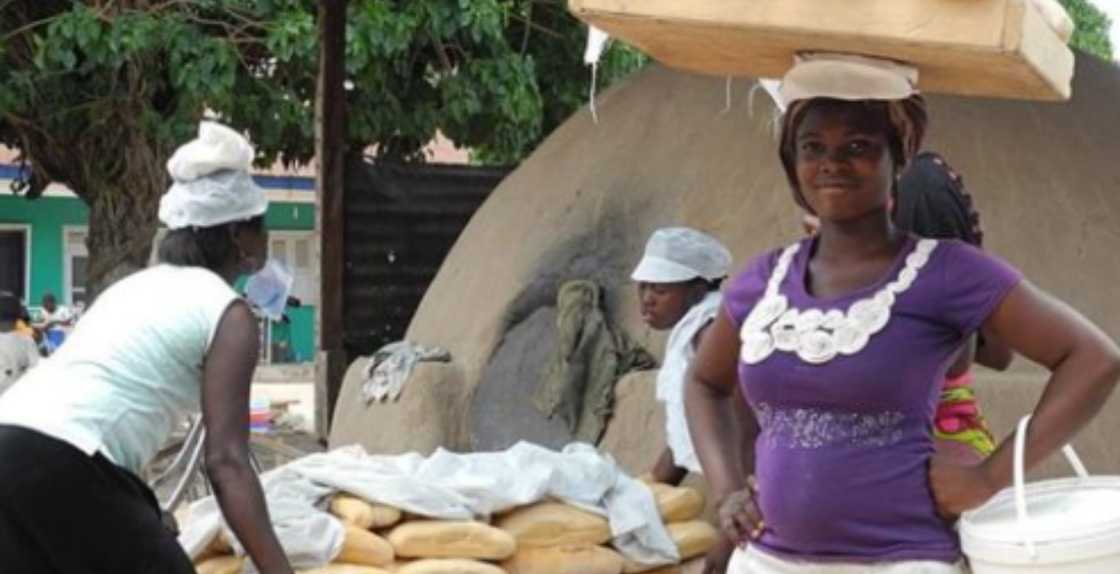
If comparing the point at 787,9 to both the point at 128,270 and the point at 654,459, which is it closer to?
the point at 654,459

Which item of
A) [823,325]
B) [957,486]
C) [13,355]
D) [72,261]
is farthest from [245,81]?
[72,261]

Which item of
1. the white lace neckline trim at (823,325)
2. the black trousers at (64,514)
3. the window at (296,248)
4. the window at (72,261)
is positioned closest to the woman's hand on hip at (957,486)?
the white lace neckline trim at (823,325)

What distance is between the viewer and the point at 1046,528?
2082 millimetres

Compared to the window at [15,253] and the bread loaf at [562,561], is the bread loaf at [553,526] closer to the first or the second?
the bread loaf at [562,561]

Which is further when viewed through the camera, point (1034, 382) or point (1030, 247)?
point (1030, 247)

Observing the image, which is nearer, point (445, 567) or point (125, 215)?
point (445, 567)

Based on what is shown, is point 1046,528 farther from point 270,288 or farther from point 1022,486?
point 270,288

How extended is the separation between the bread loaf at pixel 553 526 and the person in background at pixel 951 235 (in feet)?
6.33

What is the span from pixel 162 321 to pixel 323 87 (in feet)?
17.6

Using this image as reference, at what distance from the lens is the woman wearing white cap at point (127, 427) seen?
9.68ft

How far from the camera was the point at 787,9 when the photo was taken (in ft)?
7.64

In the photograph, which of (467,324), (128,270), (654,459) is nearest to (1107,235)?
(654,459)

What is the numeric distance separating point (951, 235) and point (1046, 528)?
87cm

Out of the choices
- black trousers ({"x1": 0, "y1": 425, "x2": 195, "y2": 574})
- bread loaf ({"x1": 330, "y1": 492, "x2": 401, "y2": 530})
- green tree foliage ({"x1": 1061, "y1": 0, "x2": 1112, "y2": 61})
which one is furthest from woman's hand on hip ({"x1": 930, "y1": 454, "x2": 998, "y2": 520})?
green tree foliage ({"x1": 1061, "y1": 0, "x2": 1112, "y2": 61})
